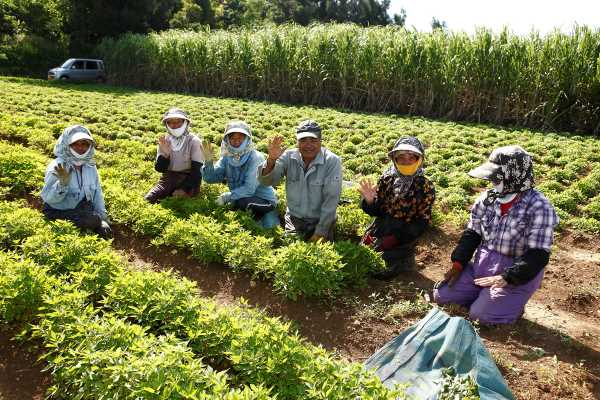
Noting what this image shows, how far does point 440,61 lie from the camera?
582 inches

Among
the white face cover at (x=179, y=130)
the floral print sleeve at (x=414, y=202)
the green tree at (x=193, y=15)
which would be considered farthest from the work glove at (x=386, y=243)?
the green tree at (x=193, y=15)

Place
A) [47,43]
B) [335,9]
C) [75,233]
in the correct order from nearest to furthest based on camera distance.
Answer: [75,233] → [47,43] → [335,9]

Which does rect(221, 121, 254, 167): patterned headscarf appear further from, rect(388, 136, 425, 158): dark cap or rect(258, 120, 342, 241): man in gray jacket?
rect(388, 136, 425, 158): dark cap

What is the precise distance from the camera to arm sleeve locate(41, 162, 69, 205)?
18.1 feet

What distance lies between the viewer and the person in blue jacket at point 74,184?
18.1 ft

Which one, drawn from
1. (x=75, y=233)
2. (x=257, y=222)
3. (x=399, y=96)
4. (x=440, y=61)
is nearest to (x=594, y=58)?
(x=440, y=61)

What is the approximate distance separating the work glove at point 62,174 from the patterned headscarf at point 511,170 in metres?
4.21

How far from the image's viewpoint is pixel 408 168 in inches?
197

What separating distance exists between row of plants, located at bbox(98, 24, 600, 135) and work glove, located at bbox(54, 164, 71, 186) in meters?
11.5

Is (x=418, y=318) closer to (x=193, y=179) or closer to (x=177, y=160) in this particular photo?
(x=193, y=179)

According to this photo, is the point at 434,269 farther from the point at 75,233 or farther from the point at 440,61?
the point at 440,61

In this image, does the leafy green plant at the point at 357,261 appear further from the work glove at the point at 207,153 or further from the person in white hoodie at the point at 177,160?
the person in white hoodie at the point at 177,160

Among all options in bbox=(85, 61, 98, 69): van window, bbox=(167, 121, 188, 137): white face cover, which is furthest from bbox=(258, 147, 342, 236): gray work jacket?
bbox=(85, 61, 98, 69): van window

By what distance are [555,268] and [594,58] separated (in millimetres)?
9168
